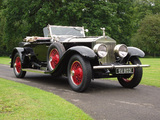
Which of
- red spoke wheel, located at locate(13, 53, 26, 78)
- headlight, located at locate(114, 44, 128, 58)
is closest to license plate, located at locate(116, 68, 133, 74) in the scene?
headlight, located at locate(114, 44, 128, 58)

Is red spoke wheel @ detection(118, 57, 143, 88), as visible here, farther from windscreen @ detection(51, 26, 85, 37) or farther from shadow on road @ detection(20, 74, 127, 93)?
windscreen @ detection(51, 26, 85, 37)

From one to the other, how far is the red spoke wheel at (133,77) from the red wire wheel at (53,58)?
2.10 m

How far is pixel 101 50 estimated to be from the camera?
19.9 feet

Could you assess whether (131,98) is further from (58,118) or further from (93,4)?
(93,4)

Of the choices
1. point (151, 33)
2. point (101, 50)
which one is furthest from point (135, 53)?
point (151, 33)

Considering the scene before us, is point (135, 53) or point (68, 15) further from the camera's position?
point (68, 15)

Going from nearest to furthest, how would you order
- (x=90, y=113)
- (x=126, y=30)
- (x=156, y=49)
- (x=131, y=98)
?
(x=90, y=113)
(x=131, y=98)
(x=126, y=30)
(x=156, y=49)

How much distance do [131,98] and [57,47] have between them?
111 inches

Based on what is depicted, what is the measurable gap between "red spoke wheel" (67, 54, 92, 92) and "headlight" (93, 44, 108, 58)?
1.66 feet

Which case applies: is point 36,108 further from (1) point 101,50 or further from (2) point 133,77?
(2) point 133,77

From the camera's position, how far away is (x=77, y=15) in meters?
20.6

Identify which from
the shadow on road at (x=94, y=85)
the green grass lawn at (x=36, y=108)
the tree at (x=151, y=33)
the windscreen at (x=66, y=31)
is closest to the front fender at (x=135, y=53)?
the shadow on road at (x=94, y=85)

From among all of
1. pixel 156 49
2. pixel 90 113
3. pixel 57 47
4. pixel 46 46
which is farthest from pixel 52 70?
pixel 156 49

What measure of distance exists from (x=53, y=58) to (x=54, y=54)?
0.44 feet
